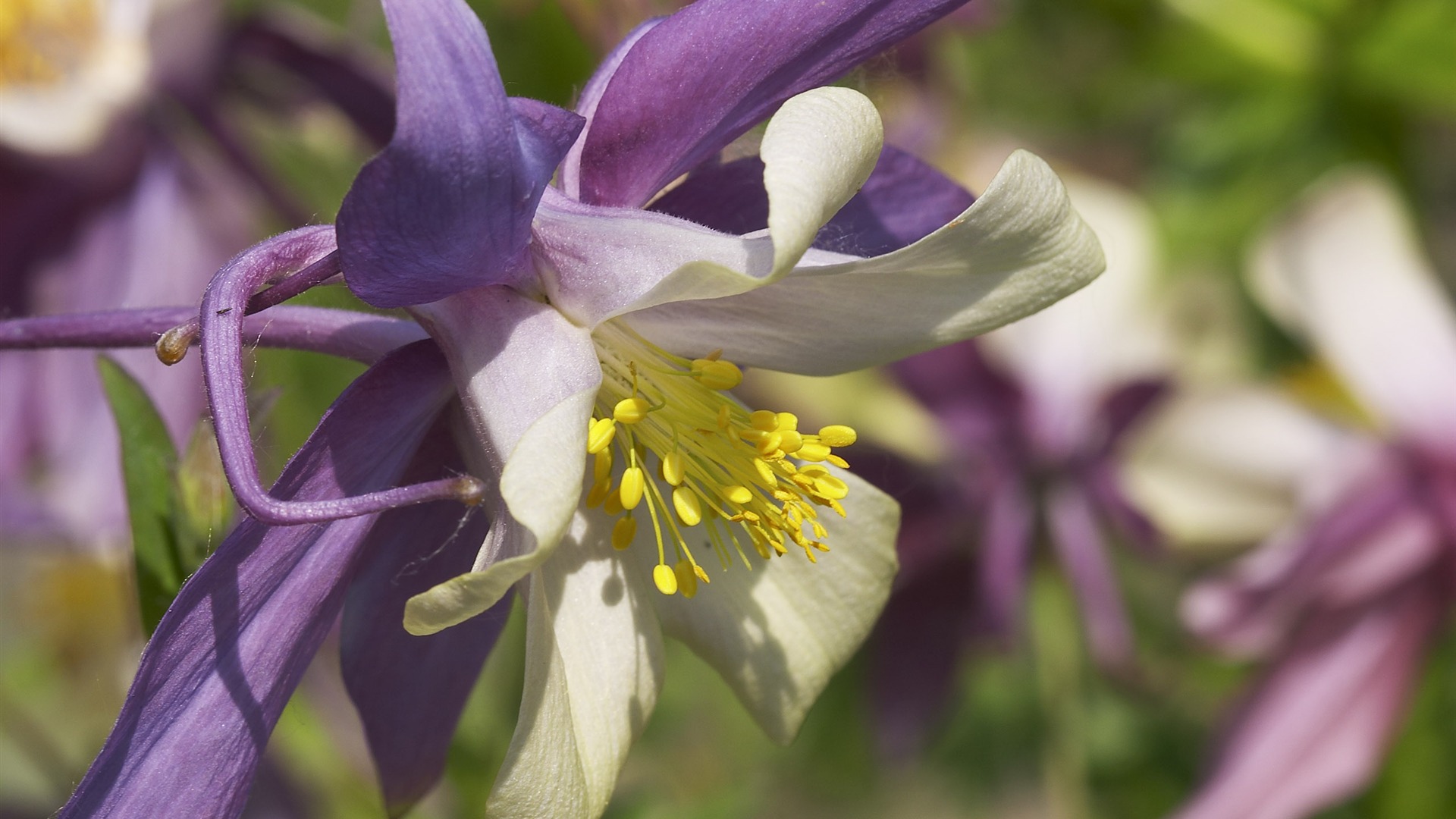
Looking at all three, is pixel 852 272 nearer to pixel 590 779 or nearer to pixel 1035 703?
pixel 590 779

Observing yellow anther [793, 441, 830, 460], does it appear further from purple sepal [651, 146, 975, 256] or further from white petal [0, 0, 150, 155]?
white petal [0, 0, 150, 155]

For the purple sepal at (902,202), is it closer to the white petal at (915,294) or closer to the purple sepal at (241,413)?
the white petal at (915,294)

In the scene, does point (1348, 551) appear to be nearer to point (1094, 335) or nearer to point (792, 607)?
point (1094, 335)

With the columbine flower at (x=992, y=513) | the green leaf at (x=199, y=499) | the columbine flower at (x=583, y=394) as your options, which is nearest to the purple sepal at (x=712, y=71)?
the columbine flower at (x=583, y=394)

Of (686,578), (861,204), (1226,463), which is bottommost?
(1226,463)

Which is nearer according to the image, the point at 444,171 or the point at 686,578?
the point at 444,171

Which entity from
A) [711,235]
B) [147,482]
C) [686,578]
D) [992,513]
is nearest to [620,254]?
[711,235]
